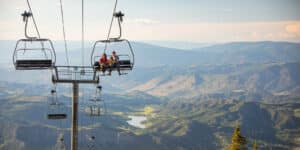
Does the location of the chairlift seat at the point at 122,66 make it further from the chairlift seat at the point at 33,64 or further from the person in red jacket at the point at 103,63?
the chairlift seat at the point at 33,64

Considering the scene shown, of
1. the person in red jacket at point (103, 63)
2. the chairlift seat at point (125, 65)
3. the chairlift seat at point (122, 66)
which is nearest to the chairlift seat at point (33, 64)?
the chairlift seat at point (122, 66)

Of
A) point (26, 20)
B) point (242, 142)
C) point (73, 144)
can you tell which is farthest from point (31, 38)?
point (242, 142)

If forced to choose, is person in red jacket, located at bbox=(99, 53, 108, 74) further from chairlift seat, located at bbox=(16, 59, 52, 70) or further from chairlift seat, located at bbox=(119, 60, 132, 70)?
chairlift seat, located at bbox=(16, 59, 52, 70)

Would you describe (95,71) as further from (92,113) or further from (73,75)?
(92,113)

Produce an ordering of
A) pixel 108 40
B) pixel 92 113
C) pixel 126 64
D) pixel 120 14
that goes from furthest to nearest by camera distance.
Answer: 1. pixel 92 113
2. pixel 126 64
3. pixel 120 14
4. pixel 108 40

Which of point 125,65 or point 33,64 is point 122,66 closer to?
point 125,65

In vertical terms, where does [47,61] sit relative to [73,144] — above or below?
above

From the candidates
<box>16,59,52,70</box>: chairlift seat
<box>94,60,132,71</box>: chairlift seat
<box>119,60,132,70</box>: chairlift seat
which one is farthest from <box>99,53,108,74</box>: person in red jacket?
<box>16,59,52,70</box>: chairlift seat

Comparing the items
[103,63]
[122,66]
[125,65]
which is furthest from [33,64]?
[125,65]
